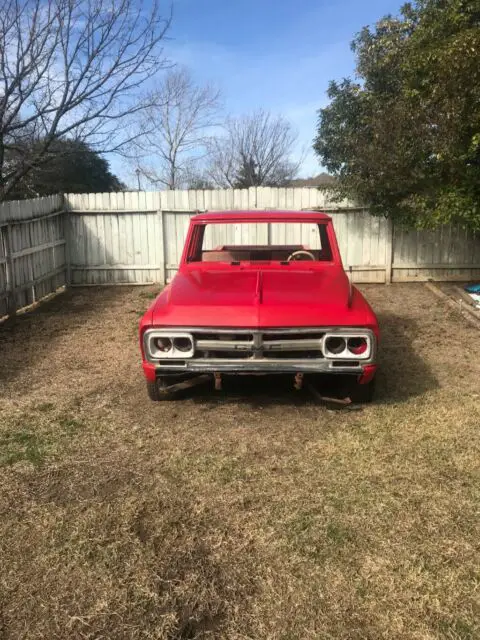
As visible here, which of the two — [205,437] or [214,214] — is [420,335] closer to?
[214,214]

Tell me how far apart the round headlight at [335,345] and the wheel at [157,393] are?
4.78 feet

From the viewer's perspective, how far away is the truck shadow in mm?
4605

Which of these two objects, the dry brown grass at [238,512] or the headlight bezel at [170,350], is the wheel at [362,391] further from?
the headlight bezel at [170,350]

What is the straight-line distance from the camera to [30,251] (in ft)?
30.7

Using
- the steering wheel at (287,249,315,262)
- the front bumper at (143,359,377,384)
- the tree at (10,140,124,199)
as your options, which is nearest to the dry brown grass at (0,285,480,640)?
the front bumper at (143,359,377,384)

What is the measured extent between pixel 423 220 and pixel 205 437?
6786 mm

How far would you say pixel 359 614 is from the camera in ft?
7.25

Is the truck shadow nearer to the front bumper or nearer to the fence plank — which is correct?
the front bumper

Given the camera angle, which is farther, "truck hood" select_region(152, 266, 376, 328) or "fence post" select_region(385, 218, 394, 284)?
"fence post" select_region(385, 218, 394, 284)

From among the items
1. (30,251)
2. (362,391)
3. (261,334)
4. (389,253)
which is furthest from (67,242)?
(362,391)

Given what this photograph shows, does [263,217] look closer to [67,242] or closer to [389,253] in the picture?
[389,253]

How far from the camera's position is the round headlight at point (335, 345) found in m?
3.95

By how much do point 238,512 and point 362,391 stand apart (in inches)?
71.3

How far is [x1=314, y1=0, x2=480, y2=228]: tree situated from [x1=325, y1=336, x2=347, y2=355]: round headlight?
16.1 ft
